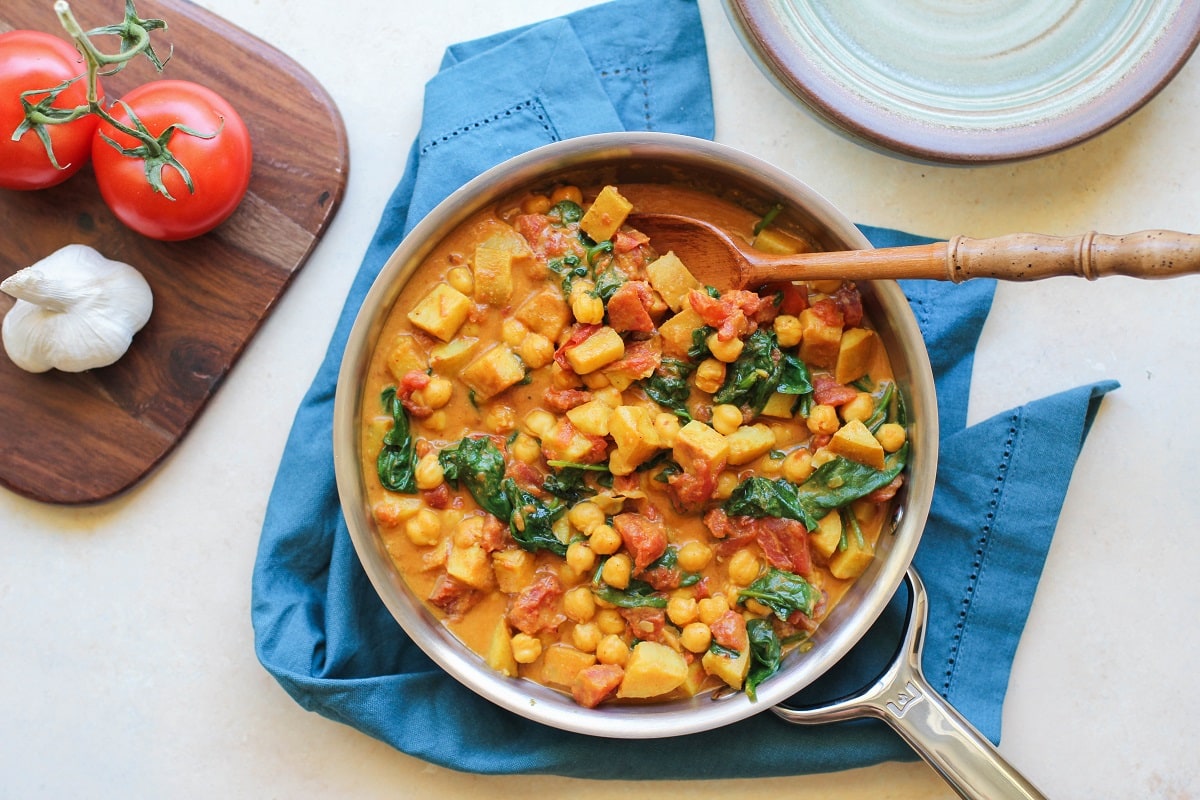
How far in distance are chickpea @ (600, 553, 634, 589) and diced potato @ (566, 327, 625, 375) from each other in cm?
72

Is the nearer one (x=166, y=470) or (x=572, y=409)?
(x=572, y=409)

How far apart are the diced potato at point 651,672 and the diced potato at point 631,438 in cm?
67

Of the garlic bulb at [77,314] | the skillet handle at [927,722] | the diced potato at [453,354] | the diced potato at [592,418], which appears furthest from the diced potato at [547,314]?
the skillet handle at [927,722]

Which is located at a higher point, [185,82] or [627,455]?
[185,82]

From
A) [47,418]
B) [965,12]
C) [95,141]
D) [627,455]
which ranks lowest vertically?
[47,418]

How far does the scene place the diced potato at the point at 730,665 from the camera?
370 cm

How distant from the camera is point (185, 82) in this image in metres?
3.85

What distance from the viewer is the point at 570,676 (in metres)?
3.81

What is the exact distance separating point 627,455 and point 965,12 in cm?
231

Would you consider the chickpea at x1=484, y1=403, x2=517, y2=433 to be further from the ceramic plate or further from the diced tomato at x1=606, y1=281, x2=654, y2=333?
the ceramic plate

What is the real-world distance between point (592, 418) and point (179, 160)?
5.88 ft

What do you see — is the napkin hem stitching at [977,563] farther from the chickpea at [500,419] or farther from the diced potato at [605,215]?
the chickpea at [500,419]

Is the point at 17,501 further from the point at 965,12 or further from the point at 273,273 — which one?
the point at 965,12

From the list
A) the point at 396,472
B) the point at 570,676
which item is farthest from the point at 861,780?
the point at 396,472
